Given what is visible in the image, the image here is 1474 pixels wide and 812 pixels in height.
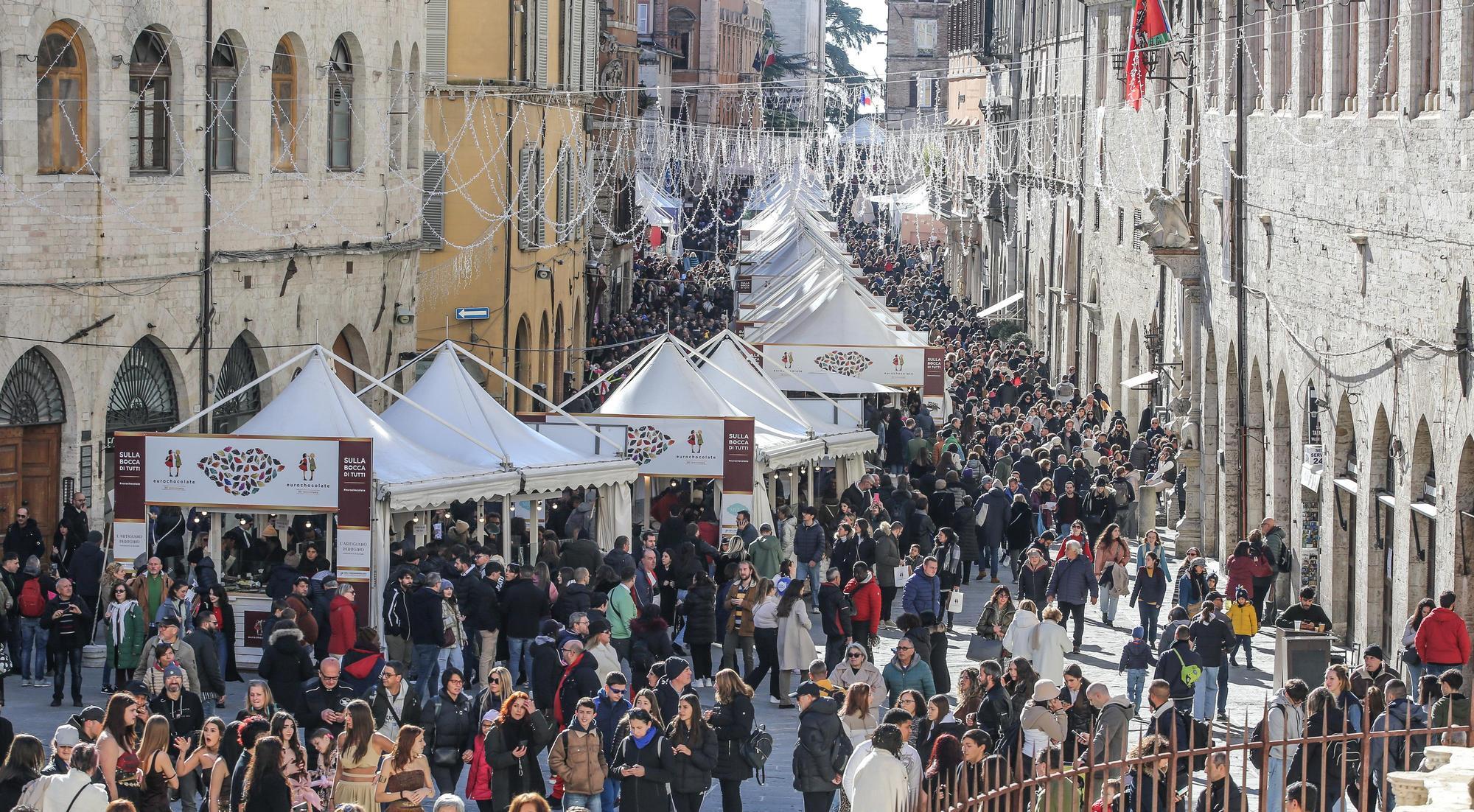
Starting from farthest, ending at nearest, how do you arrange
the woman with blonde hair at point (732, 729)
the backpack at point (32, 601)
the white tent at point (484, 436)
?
the white tent at point (484, 436), the backpack at point (32, 601), the woman with blonde hair at point (732, 729)

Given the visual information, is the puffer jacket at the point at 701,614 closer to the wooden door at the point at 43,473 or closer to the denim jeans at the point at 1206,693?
the denim jeans at the point at 1206,693

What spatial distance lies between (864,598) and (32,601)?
6.92 meters

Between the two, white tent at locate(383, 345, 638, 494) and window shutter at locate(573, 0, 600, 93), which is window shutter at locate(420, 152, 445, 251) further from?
white tent at locate(383, 345, 638, 494)

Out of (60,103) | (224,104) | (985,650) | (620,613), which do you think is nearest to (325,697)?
(620,613)

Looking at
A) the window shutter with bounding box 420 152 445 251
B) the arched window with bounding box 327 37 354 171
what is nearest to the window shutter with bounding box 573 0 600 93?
the window shutter with bounding box 420 152 445 251

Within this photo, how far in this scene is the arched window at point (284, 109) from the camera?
2900 centimetres

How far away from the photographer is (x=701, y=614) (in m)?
19.8

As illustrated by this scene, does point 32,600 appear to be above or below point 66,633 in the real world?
above

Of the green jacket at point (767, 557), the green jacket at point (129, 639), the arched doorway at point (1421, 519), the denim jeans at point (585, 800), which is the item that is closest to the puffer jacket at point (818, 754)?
the denim jeans at point (585, 800)

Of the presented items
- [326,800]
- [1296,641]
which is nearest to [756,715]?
[1296,641]

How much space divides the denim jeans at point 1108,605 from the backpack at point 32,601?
10405mm

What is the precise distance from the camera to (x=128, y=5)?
83.7 ft

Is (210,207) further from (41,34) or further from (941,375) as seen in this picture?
(941,375)

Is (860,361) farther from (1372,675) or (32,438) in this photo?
(1372,675)
